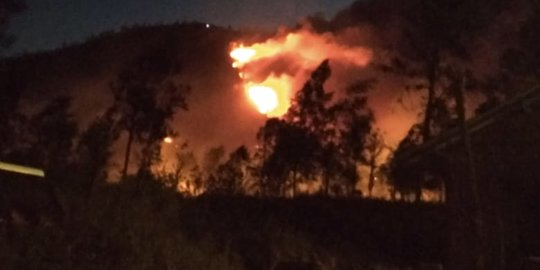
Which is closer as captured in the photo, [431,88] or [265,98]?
[431,88]

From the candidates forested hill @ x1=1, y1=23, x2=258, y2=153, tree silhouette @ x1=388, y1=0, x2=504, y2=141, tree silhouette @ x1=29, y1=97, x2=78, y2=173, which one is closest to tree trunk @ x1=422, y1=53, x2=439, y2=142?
tree silhouette @ x1=388, y1=0, x2=504, y2=141

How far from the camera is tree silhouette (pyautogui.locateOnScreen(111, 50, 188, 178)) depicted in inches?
1571

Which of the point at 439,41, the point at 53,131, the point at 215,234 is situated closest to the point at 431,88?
the point at 439,41

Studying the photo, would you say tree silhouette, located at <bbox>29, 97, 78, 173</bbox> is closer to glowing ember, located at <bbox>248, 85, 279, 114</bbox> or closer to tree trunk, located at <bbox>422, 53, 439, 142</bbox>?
glowing ember, located at <bbox>248, 85, 279, 114</bbox>

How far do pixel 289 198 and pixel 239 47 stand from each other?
1439 cm

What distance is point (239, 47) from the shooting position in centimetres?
4200

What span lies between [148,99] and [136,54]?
18.4 m

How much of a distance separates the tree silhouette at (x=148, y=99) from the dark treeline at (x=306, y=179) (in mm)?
71

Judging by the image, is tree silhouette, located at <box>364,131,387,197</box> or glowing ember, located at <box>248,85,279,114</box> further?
tree silhouette, located at <box>364,131,387,197</box>

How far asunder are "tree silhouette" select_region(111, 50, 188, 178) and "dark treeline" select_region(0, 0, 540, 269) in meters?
0.07

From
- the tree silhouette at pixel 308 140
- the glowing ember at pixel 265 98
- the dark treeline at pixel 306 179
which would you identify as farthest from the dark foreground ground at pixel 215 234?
the glowing ember at pixel 265 98

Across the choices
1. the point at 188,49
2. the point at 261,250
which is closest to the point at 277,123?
the point at 261,250

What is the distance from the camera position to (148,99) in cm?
3991

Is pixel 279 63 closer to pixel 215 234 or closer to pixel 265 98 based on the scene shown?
pixel 265 98
